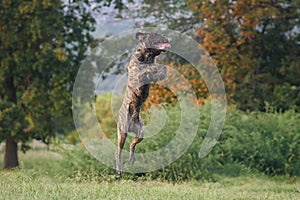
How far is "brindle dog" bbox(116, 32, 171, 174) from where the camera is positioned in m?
7.63

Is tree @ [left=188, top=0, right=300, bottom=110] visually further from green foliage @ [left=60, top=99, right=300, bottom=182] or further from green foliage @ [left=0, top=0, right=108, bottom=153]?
green foliage @ [left=0, top=0, right=108, bottom=153]

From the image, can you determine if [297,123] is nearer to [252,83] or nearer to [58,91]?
[252,83]

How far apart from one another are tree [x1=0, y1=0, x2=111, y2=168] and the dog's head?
35.9 ft

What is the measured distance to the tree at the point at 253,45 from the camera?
20.8m

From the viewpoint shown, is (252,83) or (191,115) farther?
(252,83)

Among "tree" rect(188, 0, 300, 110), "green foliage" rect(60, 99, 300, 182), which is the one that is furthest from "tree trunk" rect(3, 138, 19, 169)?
"tree" rect(188, 0, 300, 110)

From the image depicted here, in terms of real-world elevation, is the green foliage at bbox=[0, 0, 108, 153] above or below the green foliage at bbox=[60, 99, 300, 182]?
above

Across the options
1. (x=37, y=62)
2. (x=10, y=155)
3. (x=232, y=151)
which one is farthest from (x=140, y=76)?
(x=10, y=155)

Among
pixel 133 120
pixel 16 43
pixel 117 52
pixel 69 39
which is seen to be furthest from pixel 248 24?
pixel 133 120

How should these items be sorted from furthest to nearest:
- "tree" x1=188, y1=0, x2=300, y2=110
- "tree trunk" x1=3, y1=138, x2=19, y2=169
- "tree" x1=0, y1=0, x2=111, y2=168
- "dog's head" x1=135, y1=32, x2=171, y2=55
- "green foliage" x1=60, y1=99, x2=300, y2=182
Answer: "tree" x1=188, y1=0, x2=300, y2=110 → "tree trunk" x1=3, y1=138, x2=19, y2=169 → "tree" x1=0, y1=0, x2=111, y2=168 → "green foliage" x1=60, y1=99, x2=300, y2=182 → "dog's head" x1=135, y1=32, x2=171, y2=55

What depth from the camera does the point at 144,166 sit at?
13578mm

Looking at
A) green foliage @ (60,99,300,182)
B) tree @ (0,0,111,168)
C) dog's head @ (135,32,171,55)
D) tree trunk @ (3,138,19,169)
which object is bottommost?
tree trunk @ (3,138,19,169)

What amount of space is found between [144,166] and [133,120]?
5.54 meters

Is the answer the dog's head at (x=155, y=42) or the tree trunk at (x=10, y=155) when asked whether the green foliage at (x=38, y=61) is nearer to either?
the tree trunk at (x=10, y=155)
